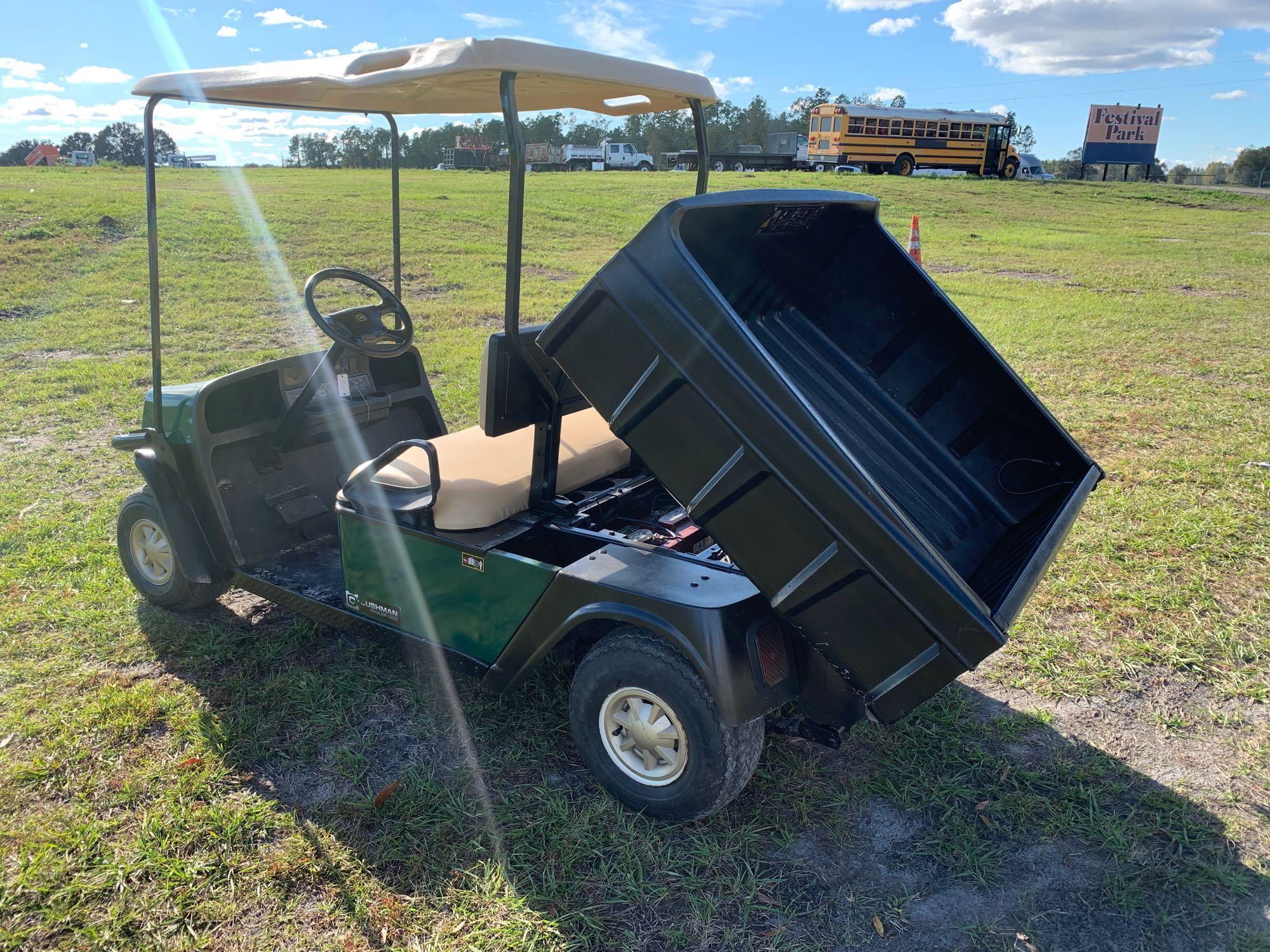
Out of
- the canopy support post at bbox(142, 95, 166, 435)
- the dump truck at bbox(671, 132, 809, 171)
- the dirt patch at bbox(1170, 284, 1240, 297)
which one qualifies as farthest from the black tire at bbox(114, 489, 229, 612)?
the dump truck at bbox(671, 132, 809, 171)

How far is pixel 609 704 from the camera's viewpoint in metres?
2.59

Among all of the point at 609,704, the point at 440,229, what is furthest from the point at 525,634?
the point at 440,229

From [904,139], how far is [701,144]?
33894 millimetres

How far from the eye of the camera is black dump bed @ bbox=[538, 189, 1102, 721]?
2.06m

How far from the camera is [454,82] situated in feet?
9.53

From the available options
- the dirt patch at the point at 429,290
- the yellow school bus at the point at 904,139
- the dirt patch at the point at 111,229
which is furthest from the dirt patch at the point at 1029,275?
the yellow school bus at the point at 904,139

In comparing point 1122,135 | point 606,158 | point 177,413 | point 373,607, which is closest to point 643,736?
point 373,607

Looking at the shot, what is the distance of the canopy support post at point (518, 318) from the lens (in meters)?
2.57

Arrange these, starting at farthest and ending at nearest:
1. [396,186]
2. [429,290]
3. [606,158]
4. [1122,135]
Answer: [1122,135] < [606,158] < [429,290] < [396,186]

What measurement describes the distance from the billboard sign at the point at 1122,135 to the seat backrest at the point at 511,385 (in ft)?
165

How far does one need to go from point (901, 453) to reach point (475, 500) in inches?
56.9

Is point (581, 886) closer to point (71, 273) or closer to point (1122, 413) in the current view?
point (1122, 413)

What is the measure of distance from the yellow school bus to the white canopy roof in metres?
32.6

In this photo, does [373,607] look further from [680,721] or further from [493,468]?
[680,721]
